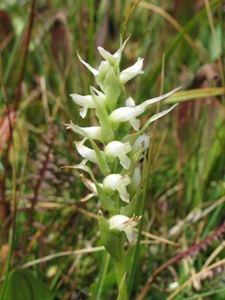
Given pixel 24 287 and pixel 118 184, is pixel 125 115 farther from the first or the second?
pixel 24 287

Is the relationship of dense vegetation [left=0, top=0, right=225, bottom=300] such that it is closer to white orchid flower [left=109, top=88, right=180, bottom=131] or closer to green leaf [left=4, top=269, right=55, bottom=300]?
green leaf [left=4, top=269, right=55, bottom=300]

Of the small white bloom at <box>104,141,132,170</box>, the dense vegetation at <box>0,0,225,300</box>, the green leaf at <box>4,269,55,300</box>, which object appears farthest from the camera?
the dense vegetation at <box>0,0,225,300</box>

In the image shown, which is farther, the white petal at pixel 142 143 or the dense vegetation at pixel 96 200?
the dense vegetation at pixel 96 200

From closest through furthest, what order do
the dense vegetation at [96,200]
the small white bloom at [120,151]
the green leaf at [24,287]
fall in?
the small white bloom at [120,151]
the green leaf at [24,287]
the dense vegetation at [96,200]

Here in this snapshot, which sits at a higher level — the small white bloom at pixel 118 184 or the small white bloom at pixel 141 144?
the small white bloom at pixel 141 144

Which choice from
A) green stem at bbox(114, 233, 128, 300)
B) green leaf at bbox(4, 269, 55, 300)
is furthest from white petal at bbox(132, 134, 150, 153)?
green leaf at bbox(4, 269, 55, 300)

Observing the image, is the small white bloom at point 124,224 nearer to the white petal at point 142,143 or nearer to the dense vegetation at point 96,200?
the white petal at point 142,143

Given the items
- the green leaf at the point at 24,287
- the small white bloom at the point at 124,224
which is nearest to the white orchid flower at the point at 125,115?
the small white bloom at the point at 124,224
